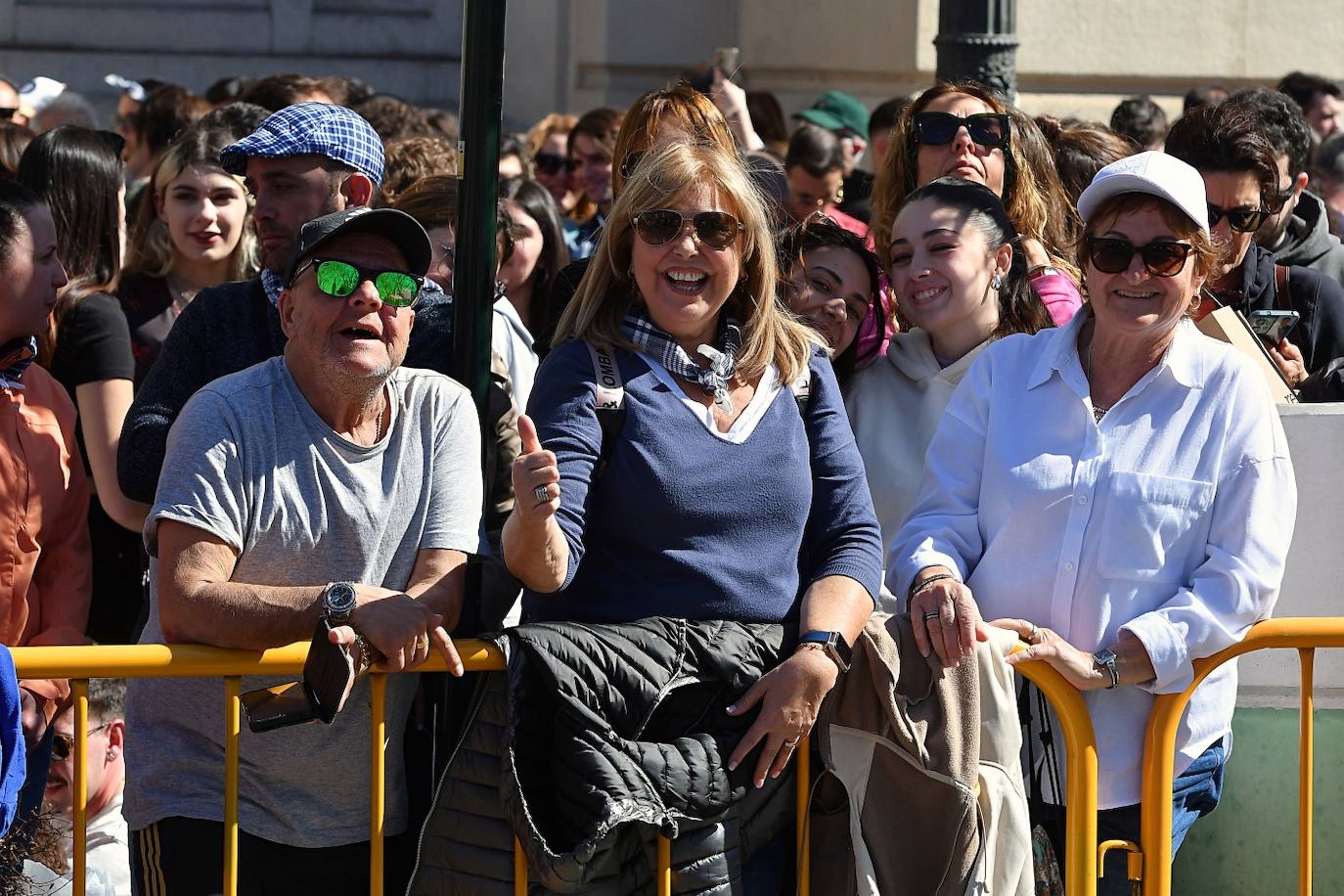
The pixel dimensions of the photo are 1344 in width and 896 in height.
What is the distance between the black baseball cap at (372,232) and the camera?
11.2 ft

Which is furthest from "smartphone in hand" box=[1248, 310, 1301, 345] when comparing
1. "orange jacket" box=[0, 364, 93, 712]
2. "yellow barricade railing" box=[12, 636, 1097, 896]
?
"orange jacket" box=[0, 364, 93, 712]

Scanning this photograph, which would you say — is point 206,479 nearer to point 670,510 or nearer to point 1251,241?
point 670,510

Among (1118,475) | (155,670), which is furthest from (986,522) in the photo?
(155,670)

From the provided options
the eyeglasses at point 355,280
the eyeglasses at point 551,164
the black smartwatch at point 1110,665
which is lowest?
the black smartwatch at point 1110,665

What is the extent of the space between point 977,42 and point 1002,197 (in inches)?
67.0

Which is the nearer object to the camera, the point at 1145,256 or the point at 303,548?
the point at 303,548

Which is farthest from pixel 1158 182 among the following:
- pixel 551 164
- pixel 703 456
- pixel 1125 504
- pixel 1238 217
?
pixel 551 164

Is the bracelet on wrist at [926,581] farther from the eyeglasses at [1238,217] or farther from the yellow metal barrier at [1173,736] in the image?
the eyeglasses at [1238,217]

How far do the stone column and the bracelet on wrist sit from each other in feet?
10.8

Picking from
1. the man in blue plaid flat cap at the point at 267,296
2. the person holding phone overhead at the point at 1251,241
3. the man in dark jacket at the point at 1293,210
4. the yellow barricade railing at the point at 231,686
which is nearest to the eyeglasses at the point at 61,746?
the man in blue plaid flat cap at the point at 267,296

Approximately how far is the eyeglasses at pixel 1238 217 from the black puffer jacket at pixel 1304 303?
0.16 m

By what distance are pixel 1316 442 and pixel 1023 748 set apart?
1.10m

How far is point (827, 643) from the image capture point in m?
3.41

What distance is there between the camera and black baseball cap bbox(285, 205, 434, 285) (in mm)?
3408
